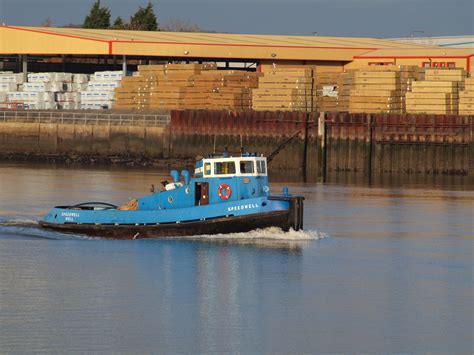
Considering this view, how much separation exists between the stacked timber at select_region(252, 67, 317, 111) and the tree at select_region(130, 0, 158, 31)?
52.0 m

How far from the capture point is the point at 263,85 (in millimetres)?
77938

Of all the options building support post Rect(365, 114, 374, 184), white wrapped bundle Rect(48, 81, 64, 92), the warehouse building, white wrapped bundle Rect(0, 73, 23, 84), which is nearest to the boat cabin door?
building support post Rect(365, 114, 374, 184)

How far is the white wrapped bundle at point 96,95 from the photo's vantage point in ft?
278

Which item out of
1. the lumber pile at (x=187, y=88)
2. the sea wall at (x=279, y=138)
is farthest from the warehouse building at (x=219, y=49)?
the sea wall at (x=279, y=138)

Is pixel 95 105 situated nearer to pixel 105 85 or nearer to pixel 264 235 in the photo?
pixel 105 85

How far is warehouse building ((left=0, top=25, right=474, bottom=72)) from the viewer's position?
84188mm

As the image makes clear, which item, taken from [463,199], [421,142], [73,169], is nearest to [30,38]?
[73,169]

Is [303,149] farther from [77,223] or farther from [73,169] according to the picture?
[77,223]

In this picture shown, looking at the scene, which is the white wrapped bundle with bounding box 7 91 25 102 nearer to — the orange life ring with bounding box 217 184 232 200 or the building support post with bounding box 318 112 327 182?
the building support post with bounding box 318 112 327 182

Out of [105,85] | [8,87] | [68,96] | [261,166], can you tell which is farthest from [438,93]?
[261,166]

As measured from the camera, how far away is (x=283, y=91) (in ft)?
254

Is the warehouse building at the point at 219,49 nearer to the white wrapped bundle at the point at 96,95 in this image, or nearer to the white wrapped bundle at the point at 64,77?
the white wrapped bundle at the point at 64,77

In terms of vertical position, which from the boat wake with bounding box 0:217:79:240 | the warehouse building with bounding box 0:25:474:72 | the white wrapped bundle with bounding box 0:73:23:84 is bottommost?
the boat wake with bounding box 0:217:79:240

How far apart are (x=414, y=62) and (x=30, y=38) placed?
25.2 meters
